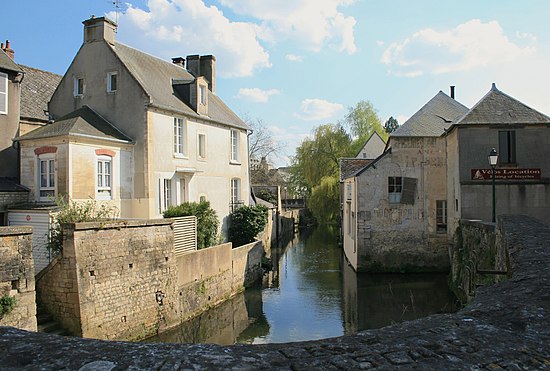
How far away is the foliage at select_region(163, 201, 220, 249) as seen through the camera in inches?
691

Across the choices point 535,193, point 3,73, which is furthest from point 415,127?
point 3,73

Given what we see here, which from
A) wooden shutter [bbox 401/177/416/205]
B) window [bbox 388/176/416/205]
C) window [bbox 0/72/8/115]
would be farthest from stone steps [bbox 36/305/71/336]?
wooden shutter [bbox 401/177/416/205]

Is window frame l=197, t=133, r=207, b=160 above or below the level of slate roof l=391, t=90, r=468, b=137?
below

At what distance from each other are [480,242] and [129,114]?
13479 mm

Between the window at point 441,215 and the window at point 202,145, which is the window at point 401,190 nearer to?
the window at point 441,215

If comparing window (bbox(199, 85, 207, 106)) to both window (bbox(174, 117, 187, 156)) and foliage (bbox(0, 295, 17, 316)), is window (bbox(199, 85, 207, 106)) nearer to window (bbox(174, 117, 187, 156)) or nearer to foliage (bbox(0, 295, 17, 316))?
window (bbox(174, 117, 187, 156))

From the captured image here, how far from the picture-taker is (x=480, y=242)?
13.4m

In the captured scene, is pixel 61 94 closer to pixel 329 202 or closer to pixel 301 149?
pixel 329 202

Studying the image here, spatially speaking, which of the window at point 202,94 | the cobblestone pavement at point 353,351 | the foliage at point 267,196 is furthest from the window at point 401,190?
the foliage at point 267,196

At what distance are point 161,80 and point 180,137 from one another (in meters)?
2.95

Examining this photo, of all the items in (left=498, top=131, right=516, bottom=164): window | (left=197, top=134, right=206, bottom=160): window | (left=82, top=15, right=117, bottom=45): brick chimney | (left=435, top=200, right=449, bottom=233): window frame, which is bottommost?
(left=435, top=200, right=449, bottom=233): window frame

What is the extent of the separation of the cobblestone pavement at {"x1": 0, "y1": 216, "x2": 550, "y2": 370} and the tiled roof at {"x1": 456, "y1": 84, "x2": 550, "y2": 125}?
51.5 feet

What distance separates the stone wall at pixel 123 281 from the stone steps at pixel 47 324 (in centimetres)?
13

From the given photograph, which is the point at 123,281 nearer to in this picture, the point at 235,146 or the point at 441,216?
the point at 235,146
